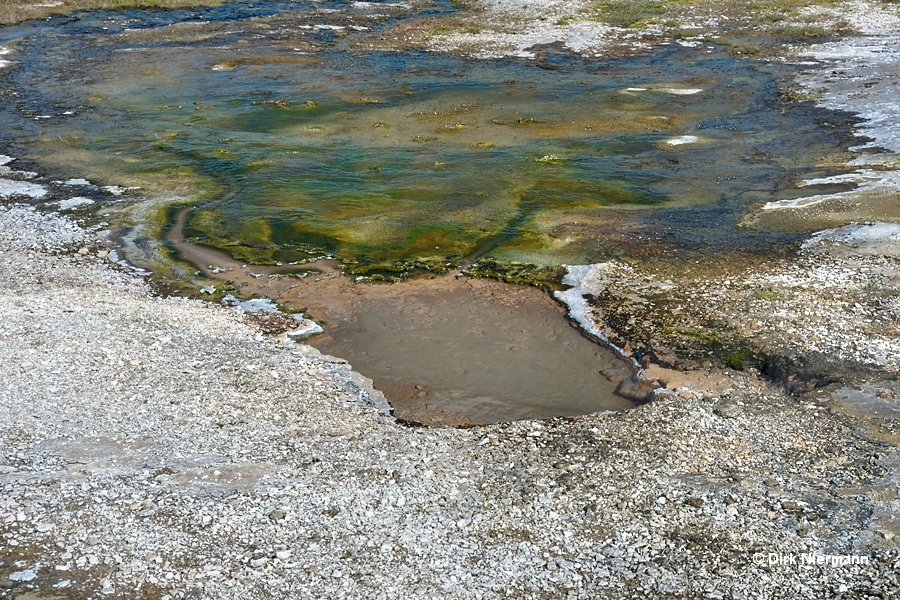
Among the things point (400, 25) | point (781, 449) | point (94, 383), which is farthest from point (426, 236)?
point (400, 25)

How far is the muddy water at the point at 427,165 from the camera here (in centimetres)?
1414

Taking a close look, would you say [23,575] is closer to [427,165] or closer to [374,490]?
[374,490]

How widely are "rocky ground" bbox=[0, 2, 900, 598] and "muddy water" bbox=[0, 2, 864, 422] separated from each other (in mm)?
1294

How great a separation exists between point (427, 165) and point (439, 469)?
43.7 feet

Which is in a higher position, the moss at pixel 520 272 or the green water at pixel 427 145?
the green water at pixel 427 145

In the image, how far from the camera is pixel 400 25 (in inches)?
1607

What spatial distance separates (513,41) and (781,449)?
29.0 m

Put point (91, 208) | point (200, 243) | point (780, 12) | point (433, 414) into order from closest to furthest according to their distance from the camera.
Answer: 1. point (433, 414)
2. point (200, 243)
3. point (91, 208)
4. point (780, 12)

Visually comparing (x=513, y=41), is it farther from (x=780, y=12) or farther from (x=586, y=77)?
(x=780, y=12)

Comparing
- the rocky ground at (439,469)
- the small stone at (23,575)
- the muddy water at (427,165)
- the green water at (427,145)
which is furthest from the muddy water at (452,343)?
the small stone at (23,575)

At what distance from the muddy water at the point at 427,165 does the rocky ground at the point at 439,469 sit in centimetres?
129

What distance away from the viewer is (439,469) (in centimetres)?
1038

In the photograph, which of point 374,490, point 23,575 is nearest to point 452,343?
point 374,490

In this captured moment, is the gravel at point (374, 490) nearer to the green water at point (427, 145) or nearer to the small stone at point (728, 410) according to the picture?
the small stone at point (728, 410)
